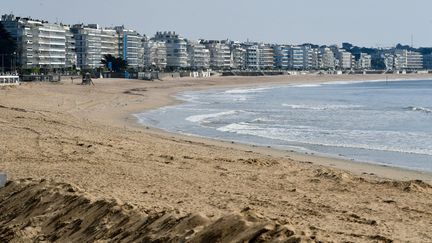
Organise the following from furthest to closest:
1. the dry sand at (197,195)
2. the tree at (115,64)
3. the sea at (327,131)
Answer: the tree at (115,64), the sea at (327,131), the dry sand at (197,195)

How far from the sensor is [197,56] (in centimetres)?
19275

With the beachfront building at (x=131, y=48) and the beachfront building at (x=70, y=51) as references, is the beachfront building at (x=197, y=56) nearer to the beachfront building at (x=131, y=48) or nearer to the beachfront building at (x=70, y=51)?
the beachfront building at (x=131, y=48)

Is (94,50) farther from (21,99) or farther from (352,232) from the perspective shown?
(352,232)

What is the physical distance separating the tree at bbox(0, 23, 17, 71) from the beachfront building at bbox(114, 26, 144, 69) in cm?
6328

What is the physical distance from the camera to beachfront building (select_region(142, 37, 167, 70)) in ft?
573

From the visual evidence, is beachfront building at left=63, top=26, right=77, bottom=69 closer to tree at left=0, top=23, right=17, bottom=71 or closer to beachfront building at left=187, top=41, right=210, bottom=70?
tree at left=0, top=23, right=17, bottom=71

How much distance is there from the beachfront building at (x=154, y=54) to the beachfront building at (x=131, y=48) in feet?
13.1

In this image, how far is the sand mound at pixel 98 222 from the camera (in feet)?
23.3

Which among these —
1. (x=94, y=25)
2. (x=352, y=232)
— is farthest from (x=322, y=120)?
(x=94, y=25)

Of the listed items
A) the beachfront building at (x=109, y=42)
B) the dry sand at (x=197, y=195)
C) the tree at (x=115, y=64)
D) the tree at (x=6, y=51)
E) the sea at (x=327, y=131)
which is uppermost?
the beachfront building at (x=109, y=42)

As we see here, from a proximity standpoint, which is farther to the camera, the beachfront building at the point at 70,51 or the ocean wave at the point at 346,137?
the beachfront building at the point at 70,51

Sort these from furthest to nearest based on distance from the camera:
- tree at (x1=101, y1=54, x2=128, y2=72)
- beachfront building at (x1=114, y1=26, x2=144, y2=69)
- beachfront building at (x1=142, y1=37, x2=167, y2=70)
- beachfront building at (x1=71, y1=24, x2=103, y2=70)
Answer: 1. beachfront building at (x1=142, y1=37, x2=167, y2=70)
2. beachfront building at (x1=114, y1=26, x2=144, y2=69)
3. beachfront building at (x1=71, y1=24, x2=103, y2=70)
4. tree at (x1=101, y1=54, x2=128, y2=72)

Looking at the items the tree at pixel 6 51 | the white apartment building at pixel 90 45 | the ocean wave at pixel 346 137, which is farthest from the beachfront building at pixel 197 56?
the ocean wave at pixel 346 137

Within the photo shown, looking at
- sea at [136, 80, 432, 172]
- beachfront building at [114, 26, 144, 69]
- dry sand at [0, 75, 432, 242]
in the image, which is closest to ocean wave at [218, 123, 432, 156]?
sea at [136, 80, 432, 172]
